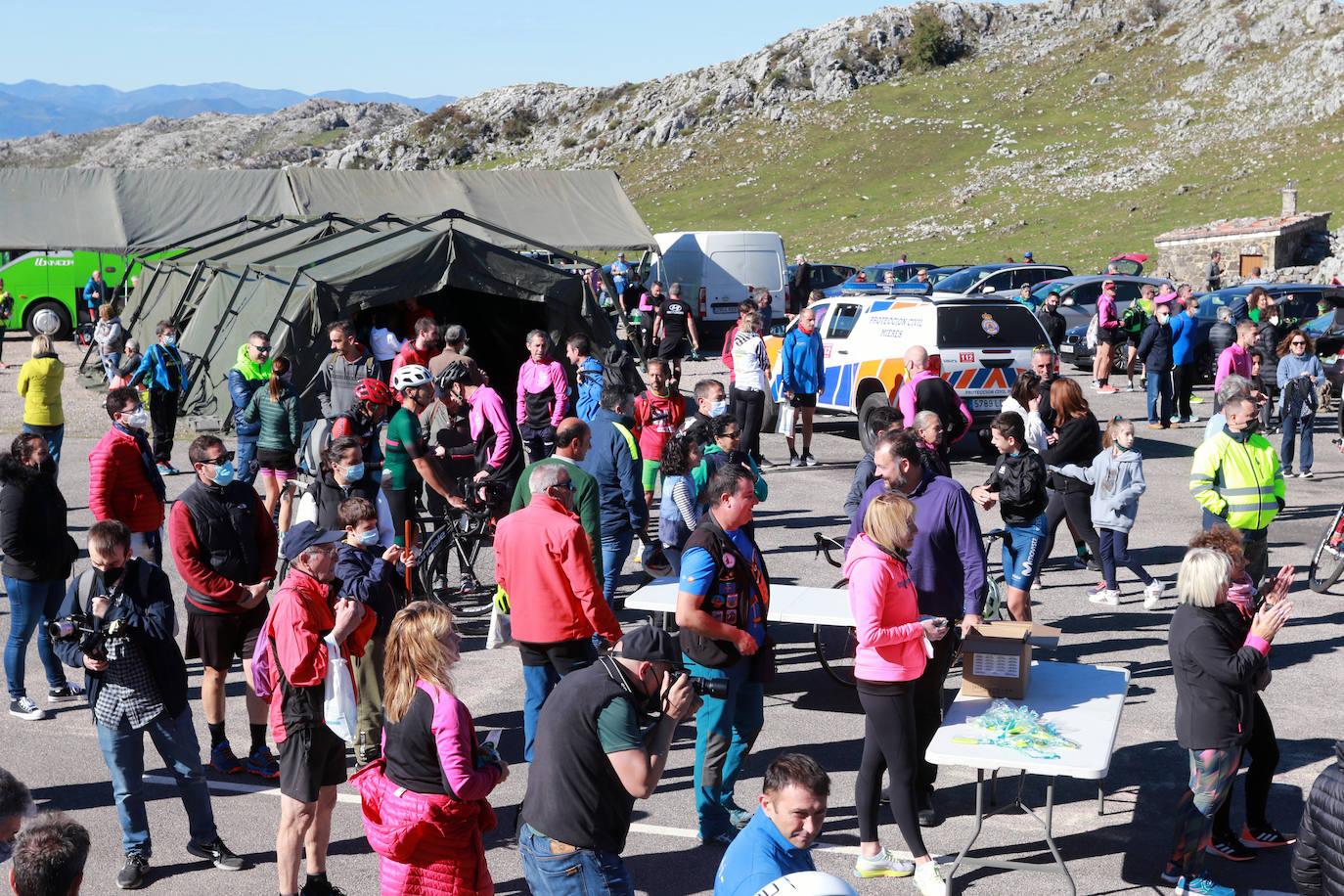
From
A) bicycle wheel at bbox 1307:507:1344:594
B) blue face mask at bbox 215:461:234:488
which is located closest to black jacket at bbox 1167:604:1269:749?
blue face mask at bbox 215:461:234:488

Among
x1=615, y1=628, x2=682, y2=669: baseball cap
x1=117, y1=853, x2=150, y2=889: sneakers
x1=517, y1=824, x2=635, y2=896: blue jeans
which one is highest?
x1=615, y1=628, x2=682, y2=669: baseball cap

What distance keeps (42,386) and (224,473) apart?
6665 mm

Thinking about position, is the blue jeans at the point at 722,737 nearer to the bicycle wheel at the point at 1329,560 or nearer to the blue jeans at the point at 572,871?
the blue jeans at the point at 572,871

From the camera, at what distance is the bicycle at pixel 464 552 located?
938 cm

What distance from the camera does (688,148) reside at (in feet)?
298

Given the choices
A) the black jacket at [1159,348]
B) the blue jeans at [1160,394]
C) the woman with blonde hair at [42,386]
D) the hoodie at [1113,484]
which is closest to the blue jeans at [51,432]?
the woman with blonde hair at [42,386]

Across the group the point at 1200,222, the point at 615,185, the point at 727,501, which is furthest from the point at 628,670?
the point at 1200,222

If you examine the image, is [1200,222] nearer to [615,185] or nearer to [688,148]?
[615,185]

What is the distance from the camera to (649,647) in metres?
4.07

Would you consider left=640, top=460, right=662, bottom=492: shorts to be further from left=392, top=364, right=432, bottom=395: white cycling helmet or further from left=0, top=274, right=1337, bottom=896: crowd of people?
left=392, top=364, right=432, bottom=395: white cycling helmet

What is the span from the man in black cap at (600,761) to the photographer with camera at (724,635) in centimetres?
Result: 140

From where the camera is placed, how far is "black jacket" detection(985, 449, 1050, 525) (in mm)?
8375

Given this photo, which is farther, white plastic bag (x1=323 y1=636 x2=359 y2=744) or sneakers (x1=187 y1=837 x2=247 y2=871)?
sneakers (x1=187 y1=837 x2=247 y2=871)

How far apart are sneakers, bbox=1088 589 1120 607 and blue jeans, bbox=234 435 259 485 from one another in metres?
7.57
